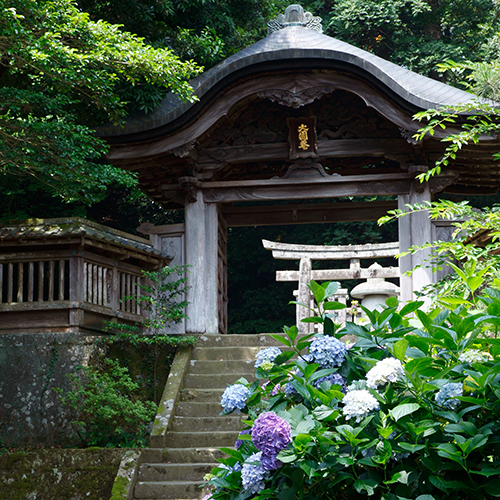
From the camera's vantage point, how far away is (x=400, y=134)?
8.49 meters

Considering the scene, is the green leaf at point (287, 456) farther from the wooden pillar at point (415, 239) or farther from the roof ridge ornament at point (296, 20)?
the roof ridge ornament at point (296, 20)

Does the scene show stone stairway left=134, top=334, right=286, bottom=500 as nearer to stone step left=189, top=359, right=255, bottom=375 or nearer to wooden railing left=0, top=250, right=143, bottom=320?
stone step left=189, top=359, right=255, bottom=375

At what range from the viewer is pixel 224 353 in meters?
7.68

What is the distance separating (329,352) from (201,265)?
6.42 meters

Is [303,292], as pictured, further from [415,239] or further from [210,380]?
[210,380]

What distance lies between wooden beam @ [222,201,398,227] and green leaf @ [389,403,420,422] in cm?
854

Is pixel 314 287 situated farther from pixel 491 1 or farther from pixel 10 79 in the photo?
pixel 491 1

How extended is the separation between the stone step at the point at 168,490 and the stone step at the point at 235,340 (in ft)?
8.07

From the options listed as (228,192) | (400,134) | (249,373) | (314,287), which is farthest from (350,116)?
(314,287)

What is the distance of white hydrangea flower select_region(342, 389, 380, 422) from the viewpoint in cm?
208

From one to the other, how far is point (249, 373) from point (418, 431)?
17.0 feet

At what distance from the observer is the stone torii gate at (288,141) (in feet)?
26.6

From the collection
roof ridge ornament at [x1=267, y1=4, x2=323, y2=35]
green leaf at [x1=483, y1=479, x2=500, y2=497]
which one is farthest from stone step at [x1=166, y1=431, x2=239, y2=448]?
roof ridge ornament at [x1=267, y1=4, x2=323, y2=35]

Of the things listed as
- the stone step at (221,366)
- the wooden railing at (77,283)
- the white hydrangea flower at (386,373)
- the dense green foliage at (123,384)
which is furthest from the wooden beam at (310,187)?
the white hydrangea flower at (386,373)
